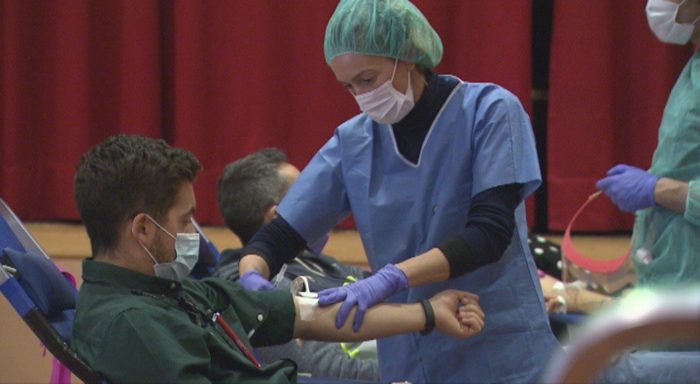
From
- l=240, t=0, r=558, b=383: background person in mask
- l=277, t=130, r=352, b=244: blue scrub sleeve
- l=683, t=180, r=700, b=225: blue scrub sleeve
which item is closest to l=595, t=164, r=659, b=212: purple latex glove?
l=683, t=180, r=700, b=225: blue scrub sleeve

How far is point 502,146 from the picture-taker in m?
2.02

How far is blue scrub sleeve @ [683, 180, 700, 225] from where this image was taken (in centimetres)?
237

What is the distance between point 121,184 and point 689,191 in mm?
1289

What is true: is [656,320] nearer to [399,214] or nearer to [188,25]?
[399,214]

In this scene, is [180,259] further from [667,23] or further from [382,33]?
[667,23]

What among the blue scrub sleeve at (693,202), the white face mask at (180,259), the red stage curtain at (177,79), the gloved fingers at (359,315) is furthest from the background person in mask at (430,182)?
the red stage curtain at (177,79)

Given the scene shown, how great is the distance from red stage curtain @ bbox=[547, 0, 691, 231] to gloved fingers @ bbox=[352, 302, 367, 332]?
2134 mm

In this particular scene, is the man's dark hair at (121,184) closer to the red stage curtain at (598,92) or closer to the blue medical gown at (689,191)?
the blue medical gown at (689,191)

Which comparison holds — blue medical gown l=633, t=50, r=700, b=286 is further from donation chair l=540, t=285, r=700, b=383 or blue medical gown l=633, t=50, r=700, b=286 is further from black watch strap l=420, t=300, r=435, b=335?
donation chair l=540, t=285, r=700, b=383

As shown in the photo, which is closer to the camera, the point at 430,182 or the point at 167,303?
the point at 167,303

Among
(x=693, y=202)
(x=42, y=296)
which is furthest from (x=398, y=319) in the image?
(x=693, y=202)

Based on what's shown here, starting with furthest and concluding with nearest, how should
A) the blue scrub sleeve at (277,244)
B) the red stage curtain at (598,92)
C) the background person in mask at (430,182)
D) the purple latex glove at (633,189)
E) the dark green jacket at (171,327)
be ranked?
the red stage curtain at (598,92) → the purple latex glove at (633,189) → the blue scrub sleeve at (277,244) → the background person in mask at (430,182) → the dark green jacket at (171,327)

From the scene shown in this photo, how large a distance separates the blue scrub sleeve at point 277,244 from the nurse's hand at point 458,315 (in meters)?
0.39

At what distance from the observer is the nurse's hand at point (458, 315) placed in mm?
1977
